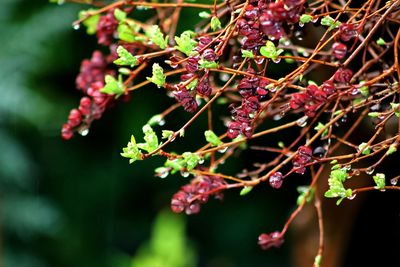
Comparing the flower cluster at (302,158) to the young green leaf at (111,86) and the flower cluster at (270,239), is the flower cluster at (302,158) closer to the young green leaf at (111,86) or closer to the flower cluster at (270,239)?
the flower cluster at (270,239)

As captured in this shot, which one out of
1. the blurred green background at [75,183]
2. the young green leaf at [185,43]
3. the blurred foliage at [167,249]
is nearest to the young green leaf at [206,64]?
the young green leaf at [185,43]

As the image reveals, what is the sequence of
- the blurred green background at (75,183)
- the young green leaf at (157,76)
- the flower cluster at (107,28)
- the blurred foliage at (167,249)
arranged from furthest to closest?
the blurred green background at (75,183), the blurred foliage at (167,249), the flower cluster at (107,28), the young green leaf at (157,76)

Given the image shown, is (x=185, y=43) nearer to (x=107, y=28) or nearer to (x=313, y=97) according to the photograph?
(x=313, y=97)

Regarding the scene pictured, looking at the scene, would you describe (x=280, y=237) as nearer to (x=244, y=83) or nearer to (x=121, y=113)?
(x=244, y=83)

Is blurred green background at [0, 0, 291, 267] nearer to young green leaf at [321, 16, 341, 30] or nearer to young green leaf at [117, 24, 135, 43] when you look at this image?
young green leaf at [117, 24, 135, 43]

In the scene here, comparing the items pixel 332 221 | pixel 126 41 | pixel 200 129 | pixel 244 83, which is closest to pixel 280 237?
pixel 244 83

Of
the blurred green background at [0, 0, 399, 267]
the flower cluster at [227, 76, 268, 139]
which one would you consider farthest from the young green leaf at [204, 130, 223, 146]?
the blurred green background at [0, 0, 399, 267]
